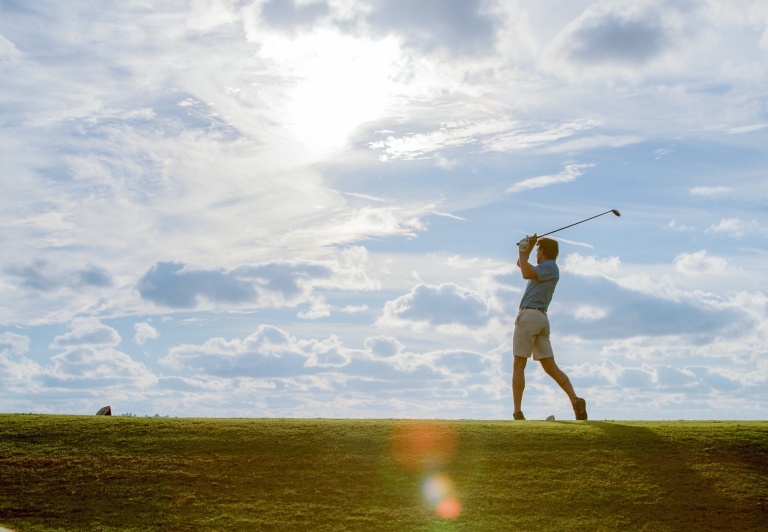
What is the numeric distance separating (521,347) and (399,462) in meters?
3.84

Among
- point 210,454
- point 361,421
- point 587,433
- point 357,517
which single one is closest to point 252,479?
point 210,454

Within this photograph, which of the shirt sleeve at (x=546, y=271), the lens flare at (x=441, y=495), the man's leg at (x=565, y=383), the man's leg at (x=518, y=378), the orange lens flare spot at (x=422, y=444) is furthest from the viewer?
the shirt sleeve at (x=546, y=271)

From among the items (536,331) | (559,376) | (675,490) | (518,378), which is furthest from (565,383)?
(675,490)

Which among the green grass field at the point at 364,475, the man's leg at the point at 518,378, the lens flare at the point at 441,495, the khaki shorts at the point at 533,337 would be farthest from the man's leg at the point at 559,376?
the lens flare at the point at 441,495

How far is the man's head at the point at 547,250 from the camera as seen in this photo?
12.9m

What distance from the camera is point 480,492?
8523mm

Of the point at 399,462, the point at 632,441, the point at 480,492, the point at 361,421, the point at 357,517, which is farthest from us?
the point at 361,421

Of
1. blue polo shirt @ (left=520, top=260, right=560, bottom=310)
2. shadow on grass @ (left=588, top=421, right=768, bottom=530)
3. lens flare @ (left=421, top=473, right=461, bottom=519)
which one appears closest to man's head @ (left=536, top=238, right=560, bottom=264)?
blue polo shirt @ (left=520, top=260, right=560, bottom=310)

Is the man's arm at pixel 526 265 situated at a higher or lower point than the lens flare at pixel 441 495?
higher

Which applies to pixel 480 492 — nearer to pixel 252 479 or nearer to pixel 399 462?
pixel 399 462

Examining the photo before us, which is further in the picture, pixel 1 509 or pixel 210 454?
pixel 210 454

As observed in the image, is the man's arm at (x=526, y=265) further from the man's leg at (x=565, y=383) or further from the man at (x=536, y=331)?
the man's leg at (x=565, y=383)

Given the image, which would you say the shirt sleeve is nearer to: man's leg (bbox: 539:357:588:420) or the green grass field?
man's leg (bbox: 539:357:588:420)

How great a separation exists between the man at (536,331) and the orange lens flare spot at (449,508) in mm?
4314
